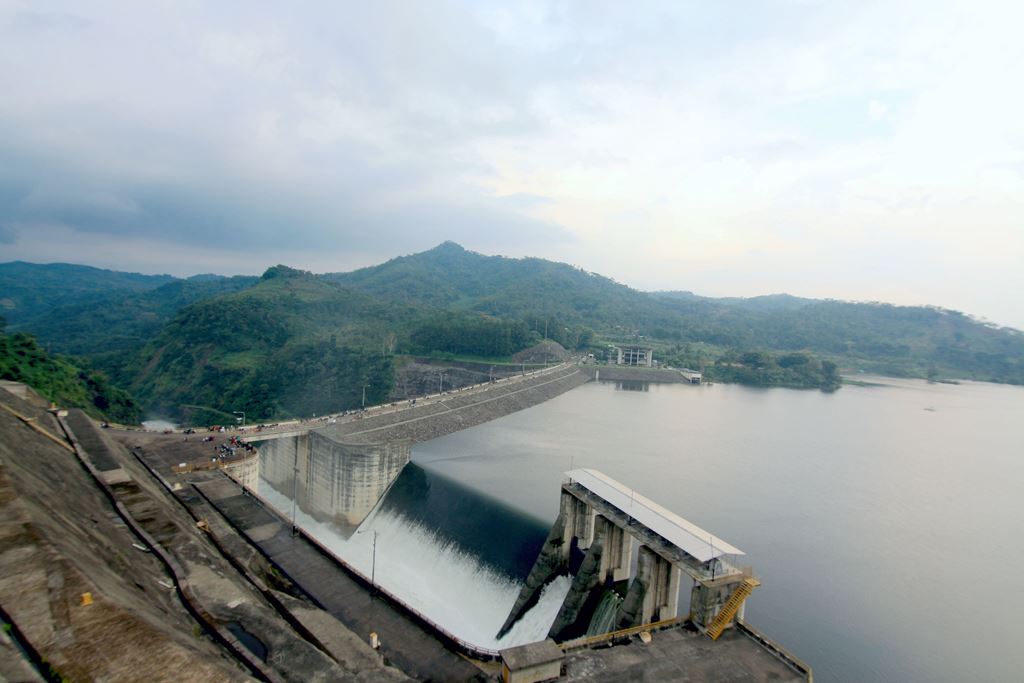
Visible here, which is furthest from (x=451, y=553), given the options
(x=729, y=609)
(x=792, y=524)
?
(x=792, y=524)

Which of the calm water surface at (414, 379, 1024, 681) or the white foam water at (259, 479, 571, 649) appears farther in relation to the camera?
the white foam water at (259, 479, 571, 649)

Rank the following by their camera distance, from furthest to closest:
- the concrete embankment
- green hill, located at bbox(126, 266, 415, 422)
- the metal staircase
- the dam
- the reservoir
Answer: green hill, located at bbox(126, 266, 415, 422) → the concrete embankment → the reservoir → the dam → the metal staircase

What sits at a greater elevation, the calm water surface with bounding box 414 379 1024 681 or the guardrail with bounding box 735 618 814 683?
the guardrail with bounding box 735 618 814 683

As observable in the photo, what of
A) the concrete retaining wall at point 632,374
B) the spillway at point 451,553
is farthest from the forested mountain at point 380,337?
the spillway at point 451,553

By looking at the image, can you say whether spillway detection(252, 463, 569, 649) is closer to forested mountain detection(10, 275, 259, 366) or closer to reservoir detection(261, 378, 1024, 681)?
reservoir detection(261, 378, 1024, 681)

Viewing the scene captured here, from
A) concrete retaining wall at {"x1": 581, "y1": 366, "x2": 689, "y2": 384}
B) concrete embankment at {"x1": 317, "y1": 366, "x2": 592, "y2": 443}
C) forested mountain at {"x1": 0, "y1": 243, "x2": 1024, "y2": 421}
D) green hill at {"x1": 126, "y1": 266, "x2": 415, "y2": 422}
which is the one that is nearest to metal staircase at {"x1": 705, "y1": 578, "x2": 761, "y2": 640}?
concrete embankment at {"x1": 317, "y1": 366, "x2": 592, "y2": 443}

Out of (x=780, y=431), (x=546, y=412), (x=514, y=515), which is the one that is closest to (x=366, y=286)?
(x=546, y=412)
